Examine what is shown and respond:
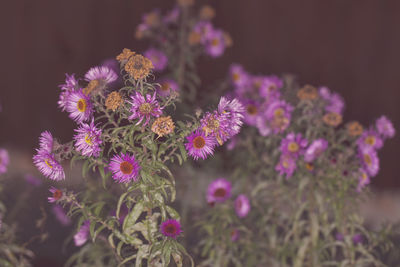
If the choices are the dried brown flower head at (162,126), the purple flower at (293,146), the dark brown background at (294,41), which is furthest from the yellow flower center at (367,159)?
the dark brown background at (294,41)

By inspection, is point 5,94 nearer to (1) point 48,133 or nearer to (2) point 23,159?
(2) point 23,159

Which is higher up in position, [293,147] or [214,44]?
[214,44]

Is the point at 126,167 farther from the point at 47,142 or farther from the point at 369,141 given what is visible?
the point at 369,141

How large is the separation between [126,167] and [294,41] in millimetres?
2223

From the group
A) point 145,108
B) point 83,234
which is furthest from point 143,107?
point 83,234

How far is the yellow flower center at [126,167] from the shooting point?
1.41 meters

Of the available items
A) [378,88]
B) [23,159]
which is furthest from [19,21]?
[378,88]

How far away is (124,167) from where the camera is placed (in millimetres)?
1407

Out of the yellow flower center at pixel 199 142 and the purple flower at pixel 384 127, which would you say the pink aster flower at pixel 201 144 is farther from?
the purple flower at pixel 384 127

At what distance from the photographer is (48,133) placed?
1495 mm

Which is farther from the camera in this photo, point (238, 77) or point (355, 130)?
point (238, 77)

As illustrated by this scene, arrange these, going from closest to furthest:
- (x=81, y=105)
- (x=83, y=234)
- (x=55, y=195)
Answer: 1. (x=81, y=105)
2. (x=55, y=195)
3. (x=83, y=234)

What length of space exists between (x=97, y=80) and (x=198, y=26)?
121cm

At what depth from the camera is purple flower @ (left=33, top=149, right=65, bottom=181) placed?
145 centimetres
